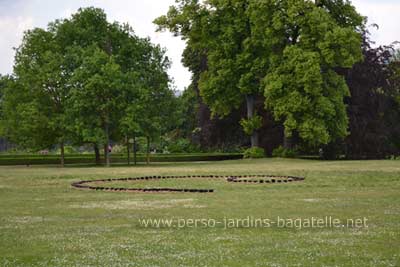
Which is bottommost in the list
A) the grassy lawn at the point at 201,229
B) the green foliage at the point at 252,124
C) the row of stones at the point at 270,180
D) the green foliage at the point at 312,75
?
the grassy lawn at the point at 201,229

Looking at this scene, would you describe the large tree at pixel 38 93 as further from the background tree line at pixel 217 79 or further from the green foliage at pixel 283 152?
the green foliage at pixel 283 152

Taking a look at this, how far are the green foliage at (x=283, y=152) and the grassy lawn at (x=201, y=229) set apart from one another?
26.4 metres

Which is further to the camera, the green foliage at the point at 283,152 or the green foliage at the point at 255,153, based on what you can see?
the green foliage at the point at 255,153

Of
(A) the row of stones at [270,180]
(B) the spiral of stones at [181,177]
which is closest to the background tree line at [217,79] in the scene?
(B) the spiral of stones at [181,177]

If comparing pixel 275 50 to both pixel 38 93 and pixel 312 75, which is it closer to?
pixel 312 75

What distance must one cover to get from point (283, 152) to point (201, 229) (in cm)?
3910

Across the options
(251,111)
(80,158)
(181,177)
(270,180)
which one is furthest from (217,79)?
(270,180)

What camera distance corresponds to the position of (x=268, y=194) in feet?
72.4

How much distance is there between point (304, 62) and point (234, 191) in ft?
84.0

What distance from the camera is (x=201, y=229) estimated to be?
1386 cm

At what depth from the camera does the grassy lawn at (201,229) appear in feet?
35.2

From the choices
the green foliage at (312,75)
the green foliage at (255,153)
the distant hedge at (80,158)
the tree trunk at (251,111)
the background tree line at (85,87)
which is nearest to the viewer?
the background tree line at (85,87)

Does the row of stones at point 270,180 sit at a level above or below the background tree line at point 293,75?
below

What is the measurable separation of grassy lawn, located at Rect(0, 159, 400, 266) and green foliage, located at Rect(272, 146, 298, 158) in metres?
26.4
